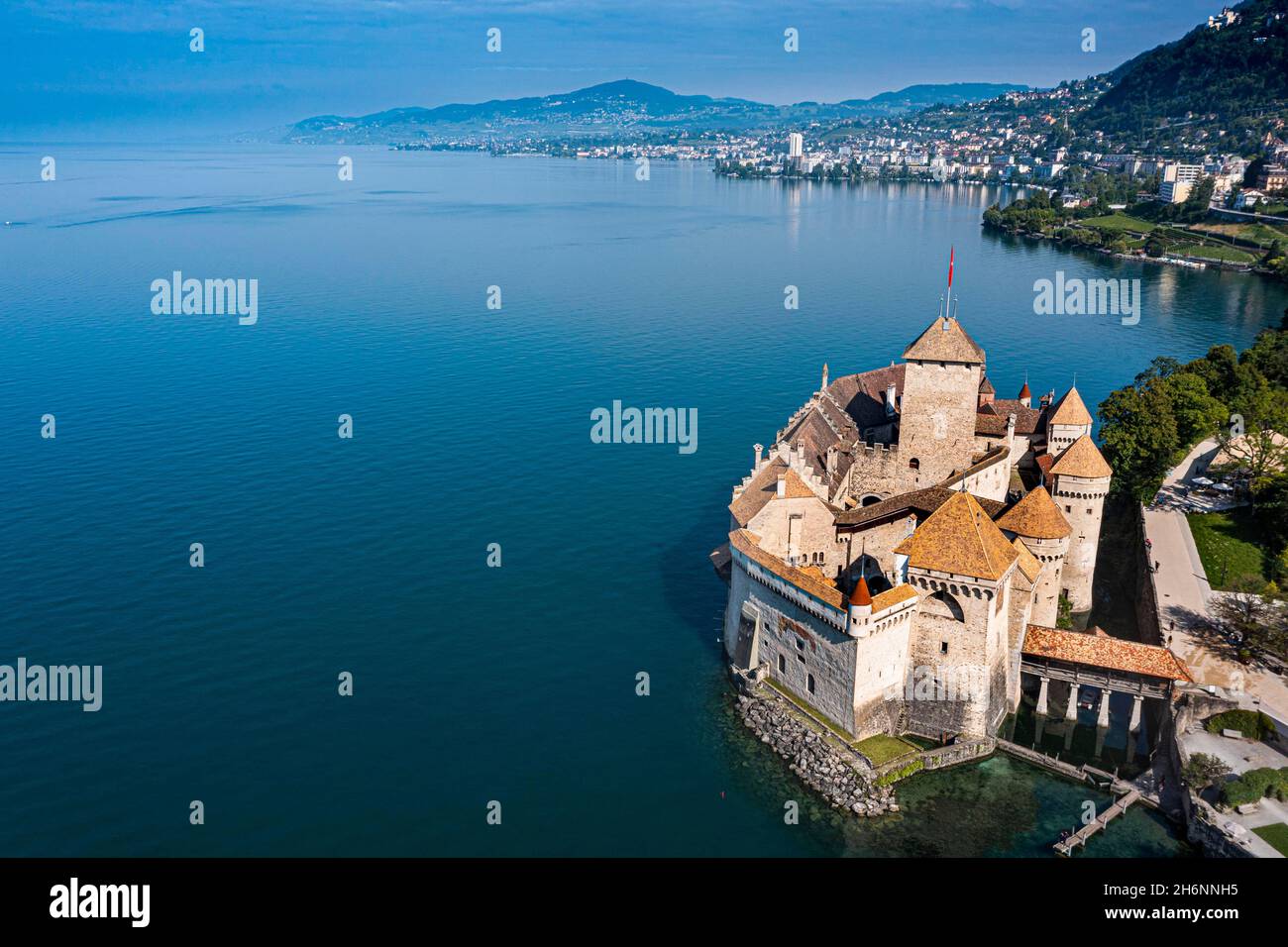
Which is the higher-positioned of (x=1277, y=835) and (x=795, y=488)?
(x=795, y=488)

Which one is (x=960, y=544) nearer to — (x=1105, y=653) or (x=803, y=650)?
(x=803, y=650)

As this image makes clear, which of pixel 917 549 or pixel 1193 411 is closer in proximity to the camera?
pixel 917 549

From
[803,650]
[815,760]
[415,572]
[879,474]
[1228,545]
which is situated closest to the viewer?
[815,760]

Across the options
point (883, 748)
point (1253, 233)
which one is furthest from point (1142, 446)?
point (1253, 233)

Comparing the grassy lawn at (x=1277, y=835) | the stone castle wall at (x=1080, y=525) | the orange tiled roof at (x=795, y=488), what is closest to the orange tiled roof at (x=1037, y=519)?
the stone castle wall at (x=1080, y=525)

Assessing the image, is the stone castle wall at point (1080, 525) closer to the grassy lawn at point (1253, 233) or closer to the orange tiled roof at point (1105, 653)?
the orange tiled roof at point (1105, 653)

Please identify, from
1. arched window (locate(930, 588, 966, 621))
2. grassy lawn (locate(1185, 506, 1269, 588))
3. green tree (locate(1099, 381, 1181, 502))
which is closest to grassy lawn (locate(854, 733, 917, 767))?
arched window (locate(930, 588, 966, 621))
